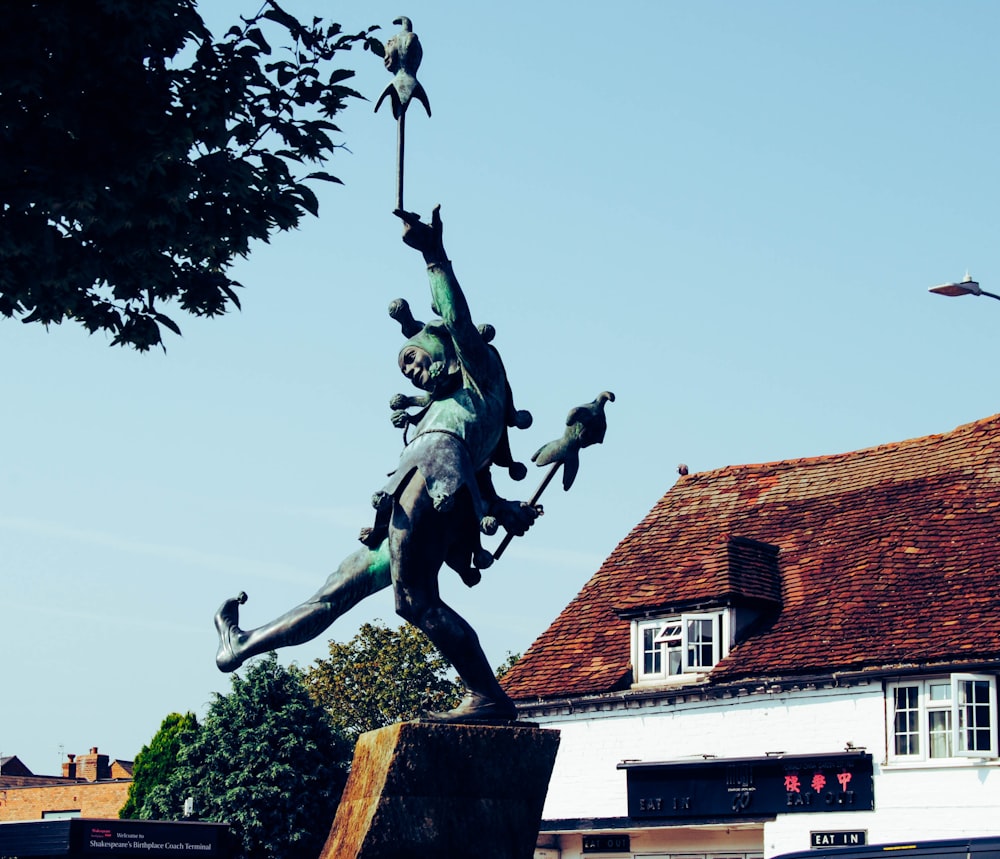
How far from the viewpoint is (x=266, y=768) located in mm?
43031

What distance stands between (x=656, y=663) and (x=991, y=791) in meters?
7.17

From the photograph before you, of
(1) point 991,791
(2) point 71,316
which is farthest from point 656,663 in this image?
(2) point 71,316

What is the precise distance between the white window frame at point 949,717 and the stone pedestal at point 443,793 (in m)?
20.8

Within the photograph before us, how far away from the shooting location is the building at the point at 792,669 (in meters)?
29.8

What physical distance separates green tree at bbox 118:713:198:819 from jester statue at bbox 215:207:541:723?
39.5 meters

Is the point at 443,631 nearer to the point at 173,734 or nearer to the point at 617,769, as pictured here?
the point at 617,769

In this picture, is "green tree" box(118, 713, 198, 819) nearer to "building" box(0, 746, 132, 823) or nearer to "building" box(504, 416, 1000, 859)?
"building" box(0, 746, 132, 823)

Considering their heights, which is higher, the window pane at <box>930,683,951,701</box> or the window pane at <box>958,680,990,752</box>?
the window pane at <box>930,683,951,701</box>

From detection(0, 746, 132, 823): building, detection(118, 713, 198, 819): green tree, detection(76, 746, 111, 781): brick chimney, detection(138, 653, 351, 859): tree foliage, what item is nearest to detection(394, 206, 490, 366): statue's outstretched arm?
detection(138, 653, 351, 859): tree foliage

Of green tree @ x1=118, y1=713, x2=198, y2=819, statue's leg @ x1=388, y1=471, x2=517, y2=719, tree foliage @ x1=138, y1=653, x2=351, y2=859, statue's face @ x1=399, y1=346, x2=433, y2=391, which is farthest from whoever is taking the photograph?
green tree @ x1=118, y1=713, x2=198, y2=819

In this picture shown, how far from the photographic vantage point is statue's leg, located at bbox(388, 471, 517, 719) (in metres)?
9.70

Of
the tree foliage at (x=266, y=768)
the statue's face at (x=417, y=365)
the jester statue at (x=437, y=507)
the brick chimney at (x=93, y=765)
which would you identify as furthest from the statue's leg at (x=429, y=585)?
the brick chimney at (x=93, y=765)

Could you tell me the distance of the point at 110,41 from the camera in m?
10.2

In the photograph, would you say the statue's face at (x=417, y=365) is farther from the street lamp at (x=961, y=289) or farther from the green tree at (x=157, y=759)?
the green tree at (x=157, y=759)
